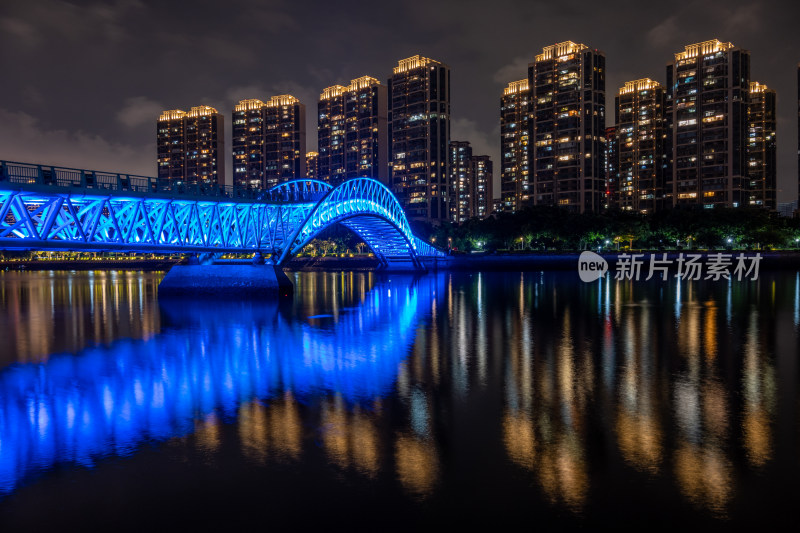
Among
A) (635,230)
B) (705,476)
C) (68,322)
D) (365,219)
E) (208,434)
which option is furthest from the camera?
(635,230)

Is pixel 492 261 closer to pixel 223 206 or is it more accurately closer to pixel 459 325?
pixel 223 206

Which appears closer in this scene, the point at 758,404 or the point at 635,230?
the point at 758,404

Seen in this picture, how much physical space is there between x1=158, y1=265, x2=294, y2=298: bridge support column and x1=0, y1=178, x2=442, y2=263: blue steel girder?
2.45m

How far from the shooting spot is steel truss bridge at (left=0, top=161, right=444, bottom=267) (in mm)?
36500

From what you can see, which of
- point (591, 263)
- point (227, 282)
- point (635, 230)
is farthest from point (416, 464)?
point (635, 230)

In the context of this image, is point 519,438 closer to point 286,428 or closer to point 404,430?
point 404,430

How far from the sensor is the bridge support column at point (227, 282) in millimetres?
56094

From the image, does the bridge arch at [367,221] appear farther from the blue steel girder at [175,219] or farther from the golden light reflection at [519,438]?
the golden light reflection at [519,438]

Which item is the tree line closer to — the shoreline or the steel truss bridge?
the shoreline

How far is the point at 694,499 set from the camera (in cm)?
942

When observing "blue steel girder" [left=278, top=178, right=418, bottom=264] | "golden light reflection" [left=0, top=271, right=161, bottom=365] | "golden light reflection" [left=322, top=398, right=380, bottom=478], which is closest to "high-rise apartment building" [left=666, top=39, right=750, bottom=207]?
"blue steel girder" [left=278, top=178, right=418, bottom=264]

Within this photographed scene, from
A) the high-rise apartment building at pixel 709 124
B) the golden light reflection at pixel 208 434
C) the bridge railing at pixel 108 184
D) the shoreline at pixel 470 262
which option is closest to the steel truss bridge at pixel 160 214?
the bridge railing at pixel 108 184

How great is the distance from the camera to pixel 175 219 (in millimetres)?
49438

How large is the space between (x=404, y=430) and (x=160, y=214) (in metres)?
40.1
